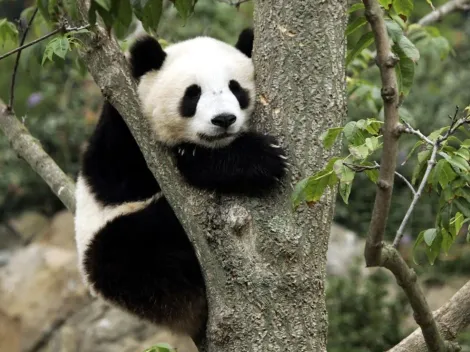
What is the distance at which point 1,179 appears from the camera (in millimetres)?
7324

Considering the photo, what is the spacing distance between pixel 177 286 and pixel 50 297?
3.92m

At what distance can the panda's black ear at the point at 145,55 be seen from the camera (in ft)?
9.43

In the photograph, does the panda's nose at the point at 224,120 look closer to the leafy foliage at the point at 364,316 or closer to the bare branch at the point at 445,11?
the bare branch at the point at 445,11

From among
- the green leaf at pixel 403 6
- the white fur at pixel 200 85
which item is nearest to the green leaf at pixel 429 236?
the green leaf at pixel 403 6

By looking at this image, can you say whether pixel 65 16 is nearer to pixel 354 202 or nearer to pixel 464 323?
pixel 464 323

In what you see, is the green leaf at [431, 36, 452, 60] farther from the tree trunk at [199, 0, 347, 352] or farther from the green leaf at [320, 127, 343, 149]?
the green leaf at [320, 127, 343, 149]

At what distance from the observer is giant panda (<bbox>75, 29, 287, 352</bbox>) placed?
2.64 meters

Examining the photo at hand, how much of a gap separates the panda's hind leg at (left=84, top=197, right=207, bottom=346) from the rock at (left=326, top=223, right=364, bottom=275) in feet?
11.8

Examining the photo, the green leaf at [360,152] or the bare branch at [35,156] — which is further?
the bare branch at [35,156]

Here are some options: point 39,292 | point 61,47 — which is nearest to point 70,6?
point 61,47

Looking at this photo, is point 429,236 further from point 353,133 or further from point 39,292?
point 39,292

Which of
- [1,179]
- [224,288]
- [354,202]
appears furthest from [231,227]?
[1,179]

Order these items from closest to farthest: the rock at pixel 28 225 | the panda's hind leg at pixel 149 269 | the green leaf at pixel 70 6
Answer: the green leaf at pixel 70 6 → the panda's hind leg at pixel 149 269 → the rock at pixel 28 225

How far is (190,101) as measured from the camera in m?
2.82
